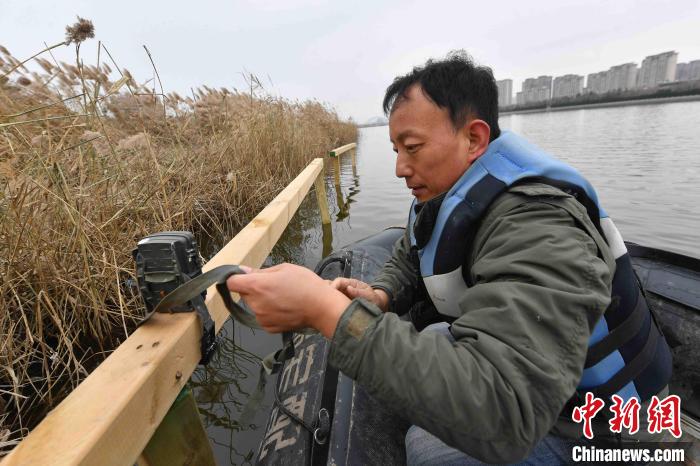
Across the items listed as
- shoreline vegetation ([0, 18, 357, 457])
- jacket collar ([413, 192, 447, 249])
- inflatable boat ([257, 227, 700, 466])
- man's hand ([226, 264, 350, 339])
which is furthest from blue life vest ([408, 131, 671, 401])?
shoreline vegetation ([0, 18, 357, 457])

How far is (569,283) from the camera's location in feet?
2.83

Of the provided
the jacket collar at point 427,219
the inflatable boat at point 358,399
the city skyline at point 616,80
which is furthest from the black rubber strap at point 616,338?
the city skyline at point 616,80

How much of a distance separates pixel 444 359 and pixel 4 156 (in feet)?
9.85

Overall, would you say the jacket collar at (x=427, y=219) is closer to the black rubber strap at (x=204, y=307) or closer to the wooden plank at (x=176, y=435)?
the black rubber strap at (x=204, y=307)

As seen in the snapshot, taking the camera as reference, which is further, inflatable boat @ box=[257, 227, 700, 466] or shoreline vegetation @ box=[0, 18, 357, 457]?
shoreline vegetation @ box=[0, 18, 357, 457]

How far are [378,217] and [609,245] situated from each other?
5924mm

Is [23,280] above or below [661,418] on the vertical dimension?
above

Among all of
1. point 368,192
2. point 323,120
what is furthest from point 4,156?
point 323,120

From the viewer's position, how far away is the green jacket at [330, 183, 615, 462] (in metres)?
0.78

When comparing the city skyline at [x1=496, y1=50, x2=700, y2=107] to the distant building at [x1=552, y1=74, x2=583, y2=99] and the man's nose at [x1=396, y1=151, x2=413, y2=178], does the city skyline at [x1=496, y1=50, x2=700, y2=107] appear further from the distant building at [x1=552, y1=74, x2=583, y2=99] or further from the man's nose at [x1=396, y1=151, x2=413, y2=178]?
the man's nose at [x1=396, y1=151, x2=413, y2=178]

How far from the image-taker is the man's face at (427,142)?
1.30m

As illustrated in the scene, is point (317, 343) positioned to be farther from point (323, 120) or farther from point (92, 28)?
point (323, 120)

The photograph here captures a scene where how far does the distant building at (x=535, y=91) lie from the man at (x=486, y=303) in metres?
88.6

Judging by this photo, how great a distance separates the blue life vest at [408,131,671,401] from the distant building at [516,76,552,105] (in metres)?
88.6
